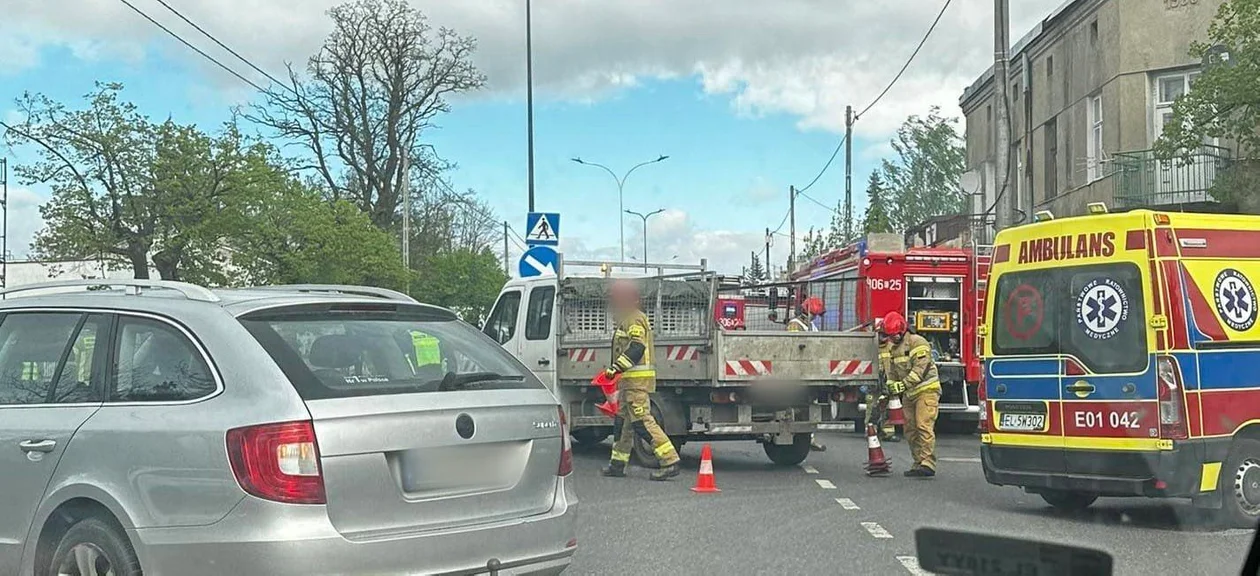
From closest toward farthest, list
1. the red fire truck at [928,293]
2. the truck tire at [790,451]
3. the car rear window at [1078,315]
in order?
the car rear window at [1078,315] < the truck tire at [790,451] < the red fire truck at [928,293]

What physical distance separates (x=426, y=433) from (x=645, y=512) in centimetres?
532

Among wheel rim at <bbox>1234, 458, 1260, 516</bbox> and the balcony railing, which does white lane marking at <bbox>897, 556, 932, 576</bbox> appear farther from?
the balcony railing

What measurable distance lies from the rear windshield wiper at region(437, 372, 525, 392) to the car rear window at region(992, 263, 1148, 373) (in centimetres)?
537

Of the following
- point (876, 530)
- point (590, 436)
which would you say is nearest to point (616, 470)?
point (590, 436)

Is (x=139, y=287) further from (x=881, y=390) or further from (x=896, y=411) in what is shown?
(x=881, y=390)

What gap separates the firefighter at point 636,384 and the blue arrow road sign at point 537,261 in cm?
662

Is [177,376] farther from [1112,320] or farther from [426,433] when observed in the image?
[1112,320]

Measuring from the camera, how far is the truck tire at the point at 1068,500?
10820 mm

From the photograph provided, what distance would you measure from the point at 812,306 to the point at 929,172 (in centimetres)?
5407

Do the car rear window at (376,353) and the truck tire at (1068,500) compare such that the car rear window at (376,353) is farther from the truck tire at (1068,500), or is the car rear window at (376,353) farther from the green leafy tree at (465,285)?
the green leafy tree at (465,285)

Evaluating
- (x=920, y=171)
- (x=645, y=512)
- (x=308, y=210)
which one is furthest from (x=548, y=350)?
(x=920, y=171)

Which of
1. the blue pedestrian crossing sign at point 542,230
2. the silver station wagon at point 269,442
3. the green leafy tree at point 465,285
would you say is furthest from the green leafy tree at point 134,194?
the silver station wagon at point 269,442

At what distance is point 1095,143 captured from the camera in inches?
1153

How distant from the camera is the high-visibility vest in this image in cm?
585
